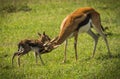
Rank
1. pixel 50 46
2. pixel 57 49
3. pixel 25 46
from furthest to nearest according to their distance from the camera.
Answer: pixel 57 49 < pixel 25 46 < pixel 50 46

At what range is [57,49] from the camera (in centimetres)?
1311

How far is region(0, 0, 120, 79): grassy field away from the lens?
9797 millimetres

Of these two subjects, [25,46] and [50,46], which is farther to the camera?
[25,46]

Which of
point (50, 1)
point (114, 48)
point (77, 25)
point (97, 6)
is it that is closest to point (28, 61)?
point (77, 25)

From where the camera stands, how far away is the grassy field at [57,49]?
9.80 m

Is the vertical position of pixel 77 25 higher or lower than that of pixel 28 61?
higher

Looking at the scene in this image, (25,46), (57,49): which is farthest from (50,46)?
(57,49)

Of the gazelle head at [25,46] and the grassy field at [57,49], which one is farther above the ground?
the gazelle head at [25,46]

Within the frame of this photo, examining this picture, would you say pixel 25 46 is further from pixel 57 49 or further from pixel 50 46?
pixel 57 49

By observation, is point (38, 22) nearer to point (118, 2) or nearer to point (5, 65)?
point (118, 2)

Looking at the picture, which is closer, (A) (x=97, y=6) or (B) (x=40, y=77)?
(B) (x=40, y=77)

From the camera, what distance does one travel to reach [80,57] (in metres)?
11.7

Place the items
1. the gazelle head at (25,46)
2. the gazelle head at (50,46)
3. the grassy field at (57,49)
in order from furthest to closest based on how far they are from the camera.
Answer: the gazelle head at (25,46) < the gazelle head at (50,46) < the grassy field at (57,49)

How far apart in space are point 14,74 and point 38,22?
325 inches
